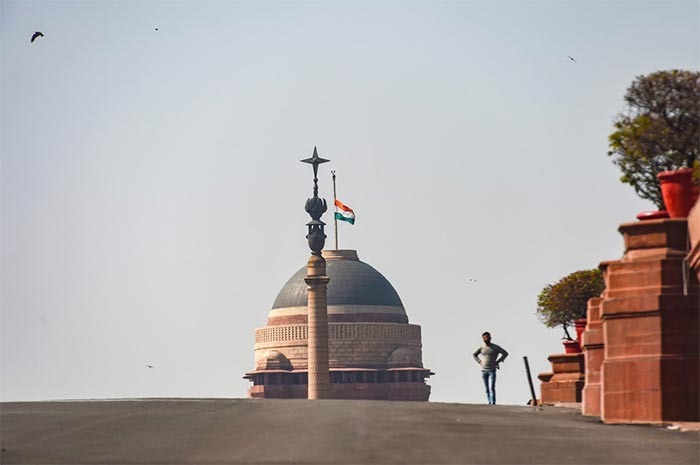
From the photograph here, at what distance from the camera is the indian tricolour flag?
144500 mm

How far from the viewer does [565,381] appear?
35.2 metres

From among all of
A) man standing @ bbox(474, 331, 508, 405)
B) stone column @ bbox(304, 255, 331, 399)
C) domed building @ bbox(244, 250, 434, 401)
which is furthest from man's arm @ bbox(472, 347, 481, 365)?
domed building @ bbox(244, 250, 434, 401)

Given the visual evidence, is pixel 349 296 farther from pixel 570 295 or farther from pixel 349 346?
pixel 570 295

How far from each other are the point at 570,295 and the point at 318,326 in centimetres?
9940

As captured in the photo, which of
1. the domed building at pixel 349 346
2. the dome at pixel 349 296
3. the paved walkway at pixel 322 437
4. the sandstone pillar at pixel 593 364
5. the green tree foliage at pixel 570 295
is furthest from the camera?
the dome at pixel 349 296

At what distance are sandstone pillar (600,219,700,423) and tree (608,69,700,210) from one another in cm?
396

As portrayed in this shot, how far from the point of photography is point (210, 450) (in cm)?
1614

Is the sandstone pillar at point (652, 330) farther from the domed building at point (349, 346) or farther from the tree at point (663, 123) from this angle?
the domed building at point (349, 346)

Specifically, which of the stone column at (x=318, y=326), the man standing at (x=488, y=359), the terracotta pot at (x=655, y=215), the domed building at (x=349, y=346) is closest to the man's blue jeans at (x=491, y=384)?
the man standing at (x=488, y=359)

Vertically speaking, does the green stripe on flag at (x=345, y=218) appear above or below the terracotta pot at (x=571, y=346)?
above

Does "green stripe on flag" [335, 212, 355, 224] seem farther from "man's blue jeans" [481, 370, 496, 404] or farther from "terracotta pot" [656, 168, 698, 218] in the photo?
"terracotta pot" [656, 168, 698, 218]

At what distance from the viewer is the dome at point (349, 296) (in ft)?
589

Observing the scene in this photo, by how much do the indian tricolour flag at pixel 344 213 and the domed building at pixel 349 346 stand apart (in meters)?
33.1

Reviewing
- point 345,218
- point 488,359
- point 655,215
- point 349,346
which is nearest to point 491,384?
point 488,359
